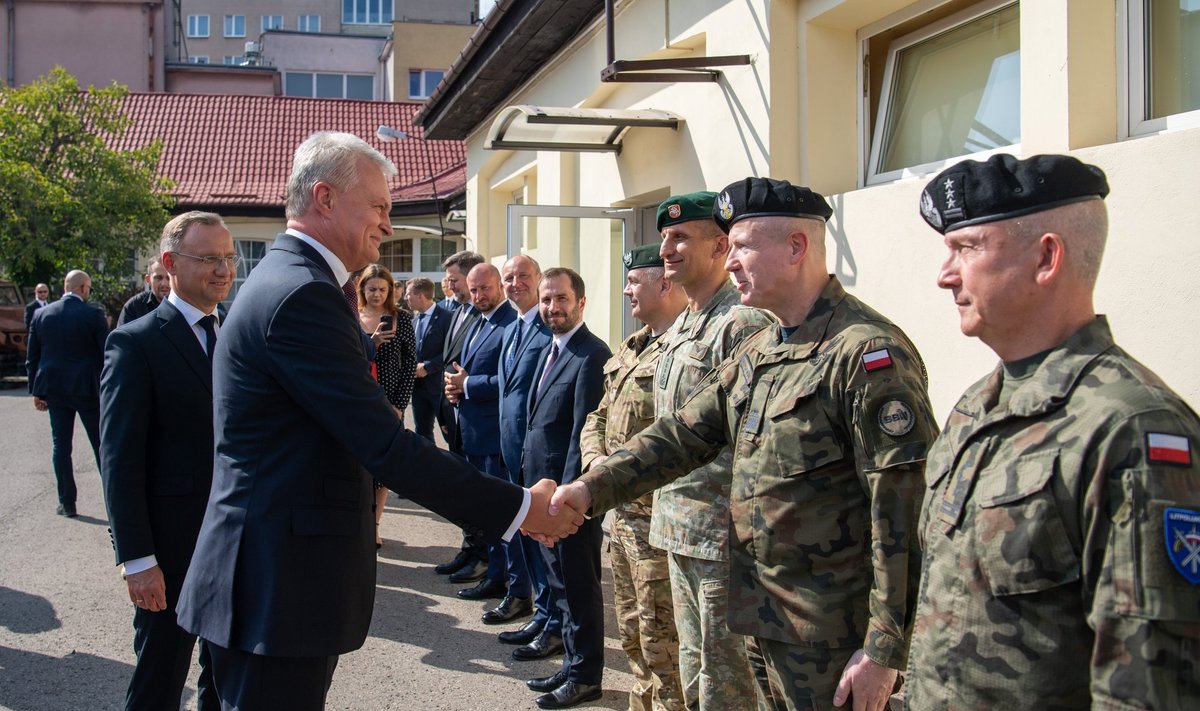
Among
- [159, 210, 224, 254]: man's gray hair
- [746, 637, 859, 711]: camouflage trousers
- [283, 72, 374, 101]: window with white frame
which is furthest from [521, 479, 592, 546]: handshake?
[283, 72, 374, 101]: window with white frame

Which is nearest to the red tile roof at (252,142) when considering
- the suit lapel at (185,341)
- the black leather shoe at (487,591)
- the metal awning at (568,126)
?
the metal awning at (568,126)

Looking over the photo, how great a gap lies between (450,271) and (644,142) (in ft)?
6.43

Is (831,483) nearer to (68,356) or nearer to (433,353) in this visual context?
(433,353)

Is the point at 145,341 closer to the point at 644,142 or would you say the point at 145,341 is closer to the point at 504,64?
the point at 644,142

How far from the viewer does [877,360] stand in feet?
7.84

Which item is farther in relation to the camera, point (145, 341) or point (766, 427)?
point (145, 341)

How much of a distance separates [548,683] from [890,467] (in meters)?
2.79

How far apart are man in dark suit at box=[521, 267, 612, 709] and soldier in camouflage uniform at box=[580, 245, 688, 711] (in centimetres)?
39

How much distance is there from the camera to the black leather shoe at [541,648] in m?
5.05

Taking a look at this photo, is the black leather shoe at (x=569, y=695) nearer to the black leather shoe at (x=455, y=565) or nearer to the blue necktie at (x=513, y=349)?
the blue necktie at (x=513, y=349)

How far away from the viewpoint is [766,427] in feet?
8.39

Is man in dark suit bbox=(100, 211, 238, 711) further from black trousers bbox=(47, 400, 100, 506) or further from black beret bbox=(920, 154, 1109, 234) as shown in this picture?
black trousers bbox=(47, 400, 100, 506)

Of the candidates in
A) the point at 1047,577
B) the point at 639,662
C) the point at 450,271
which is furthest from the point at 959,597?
the point at 450,271

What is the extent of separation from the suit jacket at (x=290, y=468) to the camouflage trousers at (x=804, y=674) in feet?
3.45
